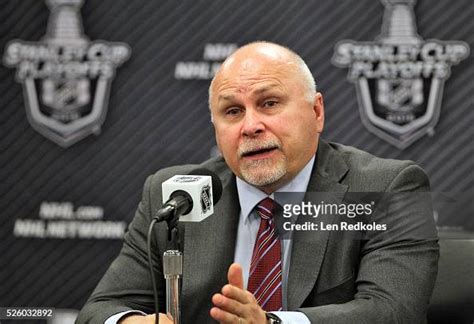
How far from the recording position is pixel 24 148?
3.52m

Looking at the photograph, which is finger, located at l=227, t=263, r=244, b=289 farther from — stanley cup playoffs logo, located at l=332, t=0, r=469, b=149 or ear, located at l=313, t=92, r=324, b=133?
stanley cup playoffs logo, located at l=332, t=0, r=469, b=149

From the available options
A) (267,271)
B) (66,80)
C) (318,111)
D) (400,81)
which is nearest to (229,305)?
(267,271)

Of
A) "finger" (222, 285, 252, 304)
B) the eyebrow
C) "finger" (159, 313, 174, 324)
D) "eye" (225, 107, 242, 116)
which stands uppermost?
the eyebrow

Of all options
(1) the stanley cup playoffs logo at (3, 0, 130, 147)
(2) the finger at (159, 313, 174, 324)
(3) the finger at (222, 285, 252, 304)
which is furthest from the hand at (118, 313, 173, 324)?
(1) the stanley cup playoffs logo at (3, 0, 130, 147)

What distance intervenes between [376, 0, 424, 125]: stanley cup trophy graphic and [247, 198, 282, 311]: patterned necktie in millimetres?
1566

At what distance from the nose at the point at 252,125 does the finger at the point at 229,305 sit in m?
0.68

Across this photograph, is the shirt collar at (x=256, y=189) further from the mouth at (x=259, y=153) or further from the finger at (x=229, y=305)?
the finger at (x=229, y=305)

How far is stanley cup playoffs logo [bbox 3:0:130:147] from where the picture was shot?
3441 millimetres

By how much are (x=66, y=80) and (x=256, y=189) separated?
1.73 metres

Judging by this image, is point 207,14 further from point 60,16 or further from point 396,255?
point 396,255

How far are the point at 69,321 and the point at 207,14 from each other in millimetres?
1641

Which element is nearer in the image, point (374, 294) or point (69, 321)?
point (374, 294)

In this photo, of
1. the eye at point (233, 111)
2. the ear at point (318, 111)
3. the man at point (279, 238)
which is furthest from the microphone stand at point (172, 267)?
the ear at point (318, 111)

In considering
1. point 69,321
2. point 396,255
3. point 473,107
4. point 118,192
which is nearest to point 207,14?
point 118,192
